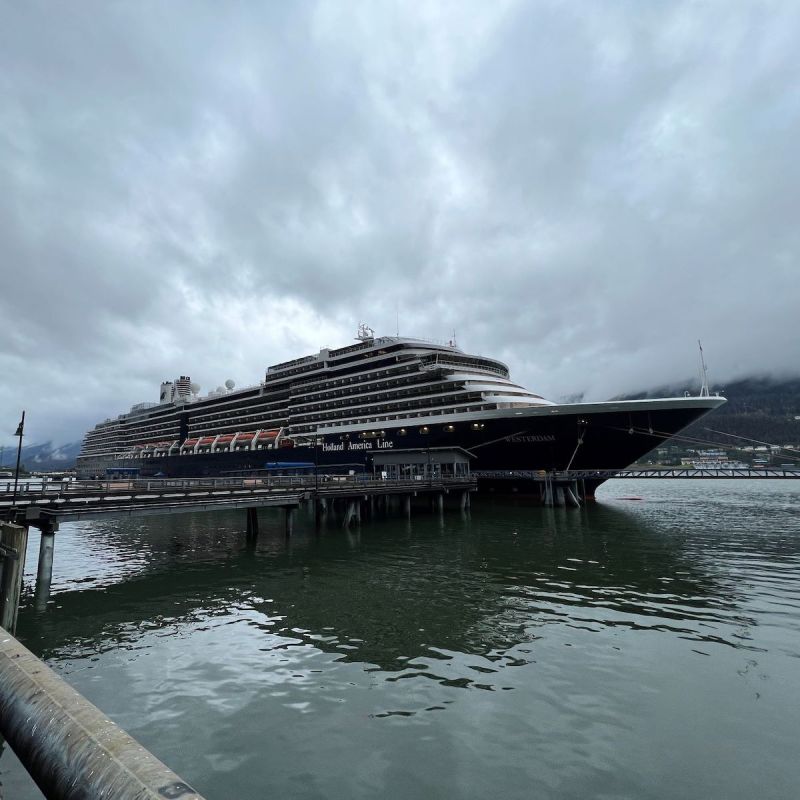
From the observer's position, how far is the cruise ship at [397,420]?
149 feet

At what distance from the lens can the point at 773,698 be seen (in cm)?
898

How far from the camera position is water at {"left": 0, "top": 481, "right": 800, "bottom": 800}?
23.1 ft

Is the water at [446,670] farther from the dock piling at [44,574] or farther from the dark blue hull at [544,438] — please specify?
the dark blue hull at [544,438]

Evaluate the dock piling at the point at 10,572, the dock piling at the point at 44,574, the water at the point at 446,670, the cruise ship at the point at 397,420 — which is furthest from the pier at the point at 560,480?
the dock piling at the point at 10,572

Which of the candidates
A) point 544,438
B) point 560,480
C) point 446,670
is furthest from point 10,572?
point 560,480

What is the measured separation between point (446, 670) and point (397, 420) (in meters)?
47.4

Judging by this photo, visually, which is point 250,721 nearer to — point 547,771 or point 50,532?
point 547,771

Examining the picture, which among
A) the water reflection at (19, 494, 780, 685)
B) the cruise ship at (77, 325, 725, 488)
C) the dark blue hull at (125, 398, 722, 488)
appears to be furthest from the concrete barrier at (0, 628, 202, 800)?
the cruise ship at (77, 325, 725, 488)

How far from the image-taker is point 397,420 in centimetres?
5753

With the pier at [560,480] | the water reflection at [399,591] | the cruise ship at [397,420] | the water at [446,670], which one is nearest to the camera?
the water at [446,670]

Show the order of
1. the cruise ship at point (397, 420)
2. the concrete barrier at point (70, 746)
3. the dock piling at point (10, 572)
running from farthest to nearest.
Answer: the cruise ship at point (397, 420) < the dock piling at point (10, 572) < the concrete barrier at point (70, 746)

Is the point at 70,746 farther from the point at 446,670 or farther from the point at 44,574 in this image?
the point at 44,574

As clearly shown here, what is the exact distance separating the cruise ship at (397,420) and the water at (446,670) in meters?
23.5

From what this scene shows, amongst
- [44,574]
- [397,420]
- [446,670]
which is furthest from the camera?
[397,420]
